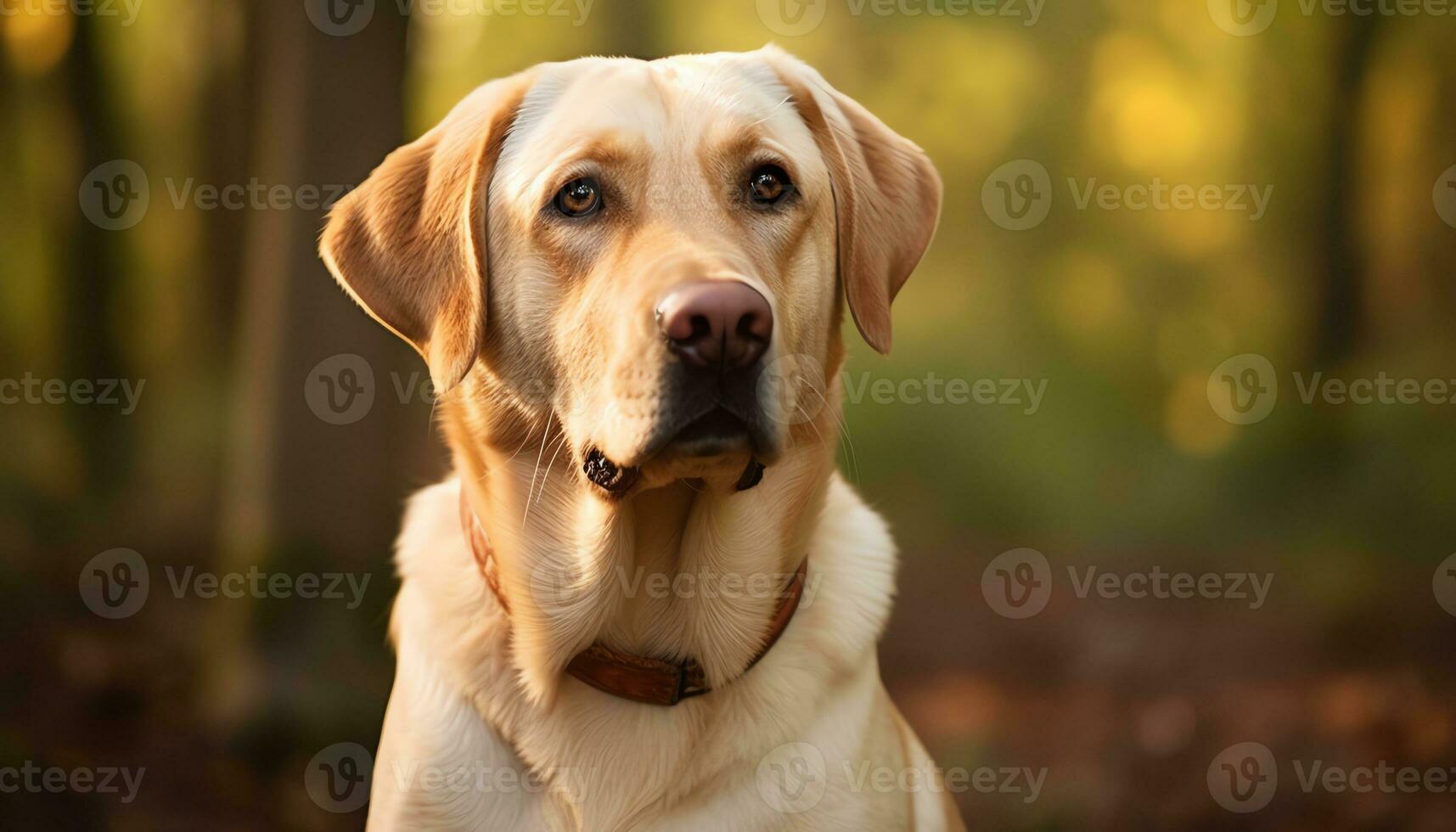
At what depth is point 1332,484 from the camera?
5.96 m

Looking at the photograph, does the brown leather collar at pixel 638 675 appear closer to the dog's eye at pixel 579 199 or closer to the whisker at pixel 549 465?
the whisker at pixel 549 465

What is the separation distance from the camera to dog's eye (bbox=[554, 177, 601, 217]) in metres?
2.72

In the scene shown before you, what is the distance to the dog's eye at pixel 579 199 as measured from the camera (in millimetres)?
2717

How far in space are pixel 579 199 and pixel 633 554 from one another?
0.87m

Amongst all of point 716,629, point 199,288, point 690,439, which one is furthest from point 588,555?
point 199,288

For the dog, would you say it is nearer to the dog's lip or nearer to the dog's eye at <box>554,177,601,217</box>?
the dog's eye at <box>554,177,601,217</box>

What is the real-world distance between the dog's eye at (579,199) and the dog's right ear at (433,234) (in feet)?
0.78

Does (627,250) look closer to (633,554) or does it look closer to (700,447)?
(700,447)

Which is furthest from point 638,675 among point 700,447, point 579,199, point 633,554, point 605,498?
point 579,199

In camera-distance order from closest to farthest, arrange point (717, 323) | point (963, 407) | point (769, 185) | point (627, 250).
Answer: point (717, 323) → point (627, 250) → point (769, 185) → point (963, 407)

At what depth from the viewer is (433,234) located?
284cm

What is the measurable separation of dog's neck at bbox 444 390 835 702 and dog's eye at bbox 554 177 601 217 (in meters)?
0.51

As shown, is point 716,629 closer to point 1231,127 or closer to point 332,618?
point 332,618

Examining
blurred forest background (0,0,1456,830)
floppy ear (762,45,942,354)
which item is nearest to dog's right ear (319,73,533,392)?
floppy ear (762,45,942,354)
